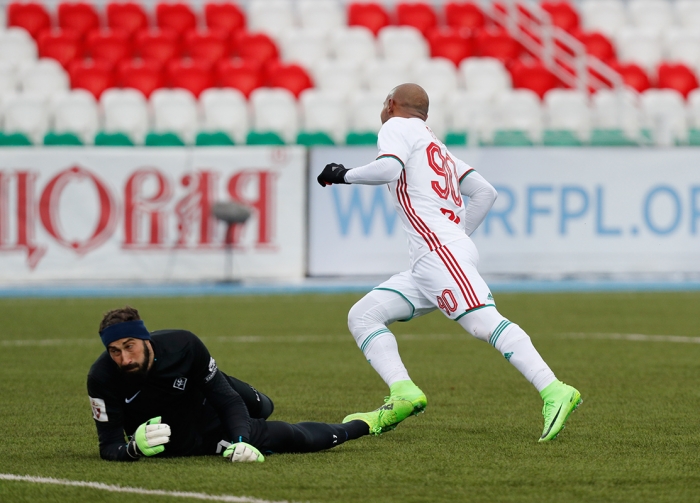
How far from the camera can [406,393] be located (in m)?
6.36

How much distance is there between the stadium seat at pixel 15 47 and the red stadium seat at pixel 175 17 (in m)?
2.65

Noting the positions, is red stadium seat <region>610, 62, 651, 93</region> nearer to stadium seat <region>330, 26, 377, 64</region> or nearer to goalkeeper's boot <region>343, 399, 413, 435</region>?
stadium seat <region>330, 26, 377, 64</region>

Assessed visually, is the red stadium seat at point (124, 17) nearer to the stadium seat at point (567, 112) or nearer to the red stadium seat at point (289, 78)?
the red stadium seat at point (289, 78)

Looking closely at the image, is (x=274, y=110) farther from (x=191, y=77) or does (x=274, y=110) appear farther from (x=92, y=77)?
(x=92, y=77)

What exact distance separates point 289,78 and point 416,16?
3.59 metres

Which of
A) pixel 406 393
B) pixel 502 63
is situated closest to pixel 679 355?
pixel 406 393

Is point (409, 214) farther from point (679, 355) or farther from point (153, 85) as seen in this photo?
point (153, 85)

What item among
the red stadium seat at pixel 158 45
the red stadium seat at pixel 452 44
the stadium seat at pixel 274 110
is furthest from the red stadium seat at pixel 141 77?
the red stadium seat at pixel 452 44

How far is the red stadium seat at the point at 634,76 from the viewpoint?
20688 millimetres

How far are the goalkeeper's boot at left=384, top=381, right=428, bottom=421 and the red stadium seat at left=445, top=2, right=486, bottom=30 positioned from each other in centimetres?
1655

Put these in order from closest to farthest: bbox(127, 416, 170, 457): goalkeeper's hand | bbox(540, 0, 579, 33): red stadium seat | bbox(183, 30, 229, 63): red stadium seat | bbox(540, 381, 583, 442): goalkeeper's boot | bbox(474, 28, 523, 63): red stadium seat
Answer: bbox(127, 416, 170, 457): goalkeeper's hand → bbox(540, 381, 583, 442): goalkeeper's boot → bbox(183, 30, 229, 63): red stadium seat → bbox(474, 28, 523, 63): red stadium seat → bbox(540, 0, 579, 33): red stadium seat

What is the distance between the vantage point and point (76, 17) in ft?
69.9

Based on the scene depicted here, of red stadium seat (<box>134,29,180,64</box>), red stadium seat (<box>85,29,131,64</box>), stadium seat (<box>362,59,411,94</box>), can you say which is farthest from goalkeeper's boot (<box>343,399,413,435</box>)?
red stadium seat (<box>85,29,131,64</box>)

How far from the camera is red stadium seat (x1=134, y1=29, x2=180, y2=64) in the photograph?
20.6 m
